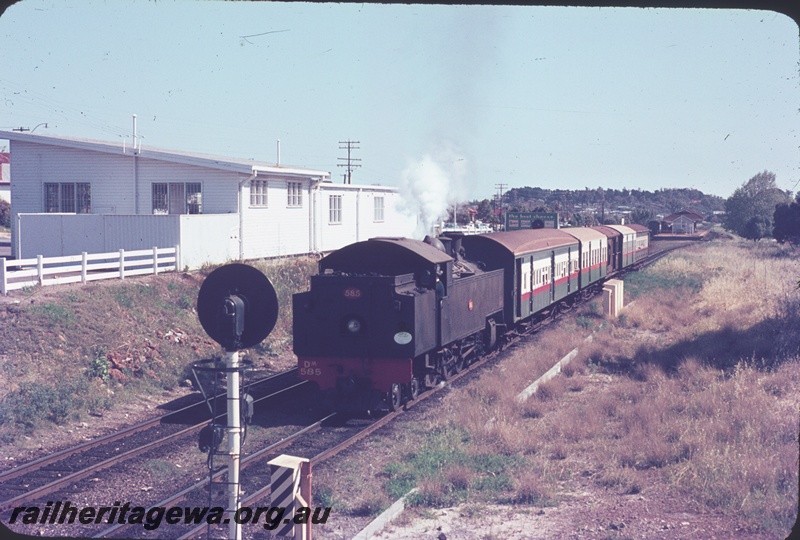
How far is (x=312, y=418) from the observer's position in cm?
1325

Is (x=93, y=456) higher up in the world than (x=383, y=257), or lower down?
lower down

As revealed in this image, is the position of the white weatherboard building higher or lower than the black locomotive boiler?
higher

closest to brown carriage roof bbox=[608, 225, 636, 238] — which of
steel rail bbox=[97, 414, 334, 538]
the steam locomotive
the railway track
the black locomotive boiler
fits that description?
the steam locomotive

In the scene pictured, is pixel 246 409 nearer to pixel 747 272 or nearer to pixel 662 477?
pixel 662 477

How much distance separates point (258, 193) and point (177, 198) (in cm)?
282

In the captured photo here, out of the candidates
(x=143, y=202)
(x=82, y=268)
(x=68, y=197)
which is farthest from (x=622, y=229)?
(x=82, y=268)

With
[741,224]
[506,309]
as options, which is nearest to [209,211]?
[506,309]

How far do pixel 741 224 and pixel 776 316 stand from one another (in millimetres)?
40223

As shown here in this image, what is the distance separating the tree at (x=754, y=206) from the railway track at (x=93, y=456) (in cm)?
4718

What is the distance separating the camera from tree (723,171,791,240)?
169 feet

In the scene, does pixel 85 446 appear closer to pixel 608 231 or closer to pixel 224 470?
pixel 224 470

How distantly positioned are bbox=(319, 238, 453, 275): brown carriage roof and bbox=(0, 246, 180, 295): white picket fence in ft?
25.6

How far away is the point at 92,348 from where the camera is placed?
15484 millimetres
